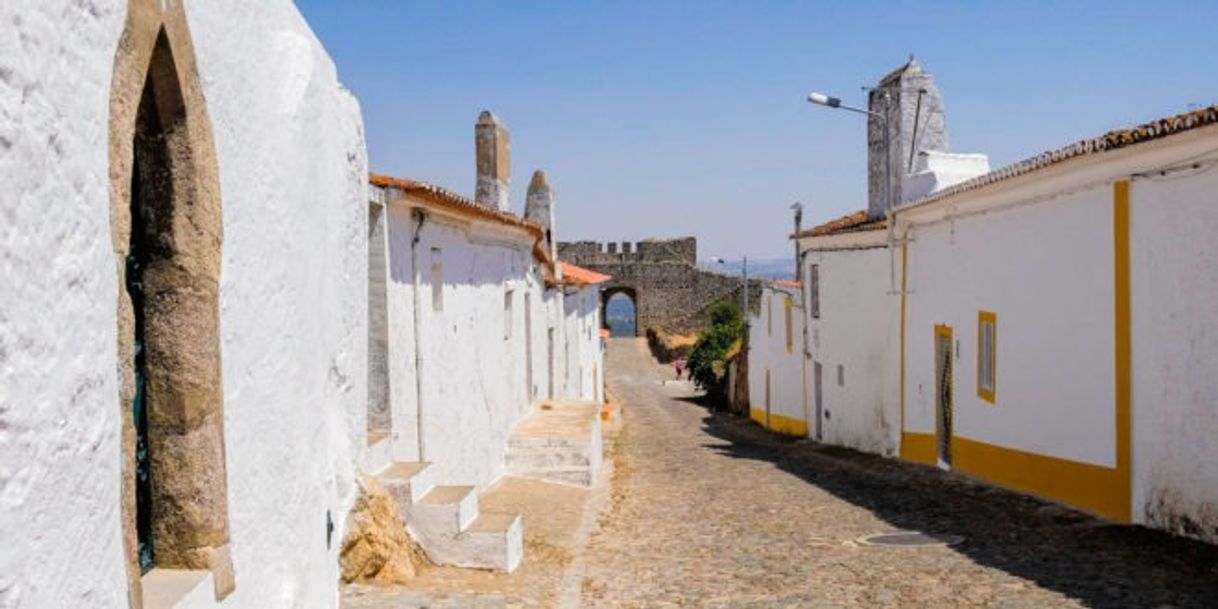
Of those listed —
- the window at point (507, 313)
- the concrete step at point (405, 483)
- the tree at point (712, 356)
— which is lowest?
the tree at point (712, 356)

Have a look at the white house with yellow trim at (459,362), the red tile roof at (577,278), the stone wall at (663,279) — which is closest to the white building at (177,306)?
the white house with yellow trim at (459,362)

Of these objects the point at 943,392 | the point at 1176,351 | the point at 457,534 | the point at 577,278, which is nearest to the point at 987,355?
the point at 943,392

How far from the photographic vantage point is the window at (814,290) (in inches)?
873

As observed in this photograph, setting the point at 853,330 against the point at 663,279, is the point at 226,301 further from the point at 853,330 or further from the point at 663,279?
the point at 663,279

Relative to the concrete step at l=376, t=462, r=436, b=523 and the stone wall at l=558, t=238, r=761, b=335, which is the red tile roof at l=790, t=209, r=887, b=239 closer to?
the concrete step at l=376, t=462, r=436, b=523

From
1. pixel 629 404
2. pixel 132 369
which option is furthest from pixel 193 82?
pixel 629 404

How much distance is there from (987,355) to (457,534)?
828cm

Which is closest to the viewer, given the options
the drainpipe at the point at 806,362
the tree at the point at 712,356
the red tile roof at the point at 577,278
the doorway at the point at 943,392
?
the doorway at the point at 943,392

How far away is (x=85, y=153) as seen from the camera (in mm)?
2811

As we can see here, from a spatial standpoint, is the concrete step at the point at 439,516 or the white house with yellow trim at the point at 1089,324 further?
the white house with yellow trim at the point at 1089,324

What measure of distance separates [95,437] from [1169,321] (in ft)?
29.4

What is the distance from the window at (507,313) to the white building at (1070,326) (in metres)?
5.71

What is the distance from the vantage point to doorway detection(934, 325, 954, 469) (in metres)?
16.0

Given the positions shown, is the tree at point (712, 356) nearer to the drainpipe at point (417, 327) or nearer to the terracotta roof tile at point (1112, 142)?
the terracotta roof tile at point (1112, 142)
